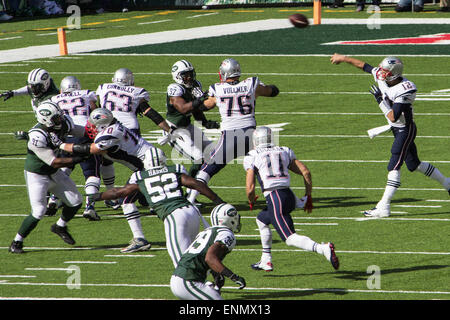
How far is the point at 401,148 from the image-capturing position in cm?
1326

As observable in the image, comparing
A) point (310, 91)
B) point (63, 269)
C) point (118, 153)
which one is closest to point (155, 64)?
point (310, 91)

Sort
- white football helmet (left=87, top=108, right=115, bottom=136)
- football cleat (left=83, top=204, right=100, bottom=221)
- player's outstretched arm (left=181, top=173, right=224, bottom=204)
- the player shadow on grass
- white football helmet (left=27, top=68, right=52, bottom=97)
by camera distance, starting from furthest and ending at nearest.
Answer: white football helmet (left=27, top=68, right=52, bottom=97), the player shadow on grass, football cleat (left=83, top=204, right=100, bottom=221), white football helmet (left=87, top=108, right=115, bottom=136), player's outstretched arm (left=181, top=173, right=224, bottom=204)

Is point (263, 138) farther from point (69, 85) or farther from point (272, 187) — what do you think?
point (69, 85)

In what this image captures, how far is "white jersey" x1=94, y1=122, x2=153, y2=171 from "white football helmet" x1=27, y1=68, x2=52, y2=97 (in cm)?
220

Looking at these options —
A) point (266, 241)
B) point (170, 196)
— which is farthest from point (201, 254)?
point (266, 241)

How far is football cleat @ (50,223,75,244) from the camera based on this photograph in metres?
12.4

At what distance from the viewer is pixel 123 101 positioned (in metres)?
14.5

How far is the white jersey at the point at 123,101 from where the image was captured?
14.4m

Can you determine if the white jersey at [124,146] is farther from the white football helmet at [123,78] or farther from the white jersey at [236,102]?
the white football helmet at [123,78]

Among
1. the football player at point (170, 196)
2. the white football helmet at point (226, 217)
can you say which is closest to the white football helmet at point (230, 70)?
the football player at point (170, 196)

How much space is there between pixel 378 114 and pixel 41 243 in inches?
402

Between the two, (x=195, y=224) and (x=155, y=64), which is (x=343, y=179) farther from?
(x=155, y=64)

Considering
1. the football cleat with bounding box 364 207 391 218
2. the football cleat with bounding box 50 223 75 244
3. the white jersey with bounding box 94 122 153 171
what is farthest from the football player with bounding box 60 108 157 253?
the football cleat with bounding box 364 207 391 218

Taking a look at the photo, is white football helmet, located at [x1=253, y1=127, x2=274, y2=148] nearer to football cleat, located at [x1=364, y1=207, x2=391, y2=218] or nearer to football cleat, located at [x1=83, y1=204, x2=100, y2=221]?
football cleat, located at [x1=364, y1=207, x2=391, y2=218]
